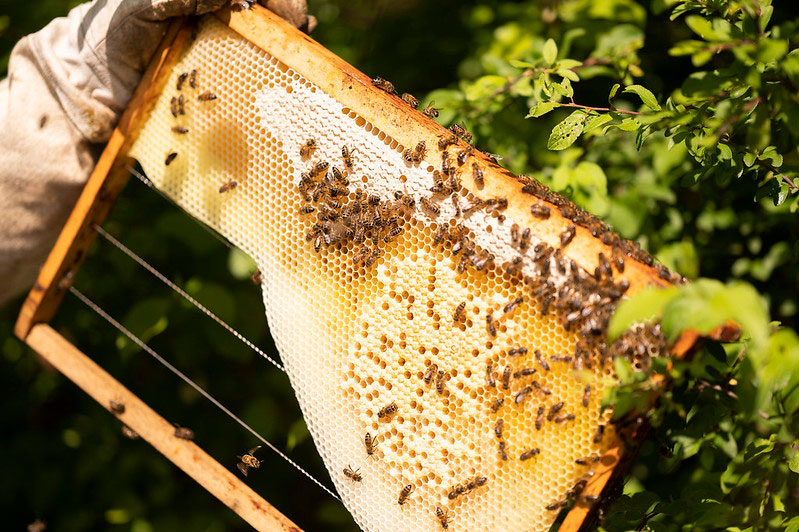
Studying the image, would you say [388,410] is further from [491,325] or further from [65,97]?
[65,97]

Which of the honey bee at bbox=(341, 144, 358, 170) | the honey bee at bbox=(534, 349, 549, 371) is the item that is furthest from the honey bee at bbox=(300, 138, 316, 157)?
the honey bee at bbox=(534, 349, 549, 371)

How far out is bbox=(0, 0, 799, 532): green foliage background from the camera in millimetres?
1885

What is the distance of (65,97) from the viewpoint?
268 centimetres

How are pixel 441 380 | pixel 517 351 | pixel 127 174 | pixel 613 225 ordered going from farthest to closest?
pixel 613 225 → pixel 127 174 → pixel 441 380 → pixel 517 351

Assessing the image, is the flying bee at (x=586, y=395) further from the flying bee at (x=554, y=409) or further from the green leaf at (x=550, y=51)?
the green leaf at (x=550, y=51)

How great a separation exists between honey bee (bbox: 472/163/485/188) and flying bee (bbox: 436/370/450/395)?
2.29 feet

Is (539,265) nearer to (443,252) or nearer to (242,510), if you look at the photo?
(443,252)

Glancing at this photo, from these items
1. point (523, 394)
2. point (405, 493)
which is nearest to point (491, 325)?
point (523, 394)

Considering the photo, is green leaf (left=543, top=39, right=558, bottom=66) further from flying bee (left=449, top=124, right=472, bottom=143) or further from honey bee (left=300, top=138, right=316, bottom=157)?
honey bee (left=300, top=138, right=316, bottom=157)

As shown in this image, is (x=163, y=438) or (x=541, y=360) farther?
(x=163, y=438)

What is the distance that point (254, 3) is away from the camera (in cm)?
245

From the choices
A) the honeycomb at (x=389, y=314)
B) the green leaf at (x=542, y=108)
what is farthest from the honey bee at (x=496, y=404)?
the green leaf at (x=542, y=108)

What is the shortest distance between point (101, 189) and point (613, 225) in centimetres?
247

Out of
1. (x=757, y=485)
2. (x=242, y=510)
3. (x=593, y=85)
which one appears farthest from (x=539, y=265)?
(x=593, y=85)
